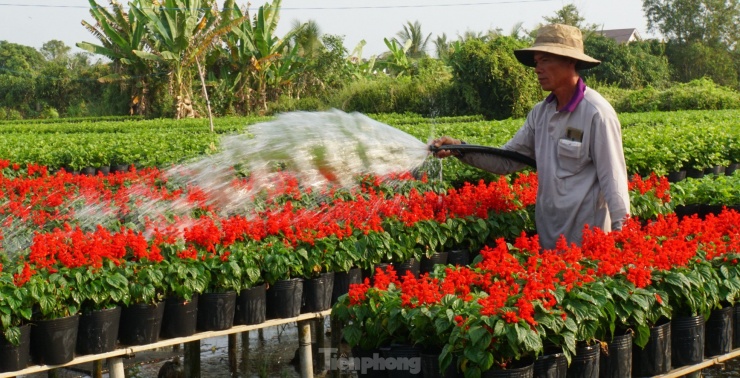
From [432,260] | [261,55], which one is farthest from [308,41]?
[432,260]

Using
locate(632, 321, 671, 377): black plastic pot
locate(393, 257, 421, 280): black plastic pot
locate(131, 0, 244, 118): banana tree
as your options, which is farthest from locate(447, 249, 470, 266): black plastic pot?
locate(131, 0, 244, 118): banana tree

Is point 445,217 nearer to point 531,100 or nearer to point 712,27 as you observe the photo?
point 531,100

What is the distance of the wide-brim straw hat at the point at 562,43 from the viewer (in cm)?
474

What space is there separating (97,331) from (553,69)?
Answer: 9.21 feet

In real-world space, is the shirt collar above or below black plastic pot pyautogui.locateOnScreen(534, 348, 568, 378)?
above

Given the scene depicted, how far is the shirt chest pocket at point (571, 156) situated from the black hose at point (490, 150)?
1.14ft

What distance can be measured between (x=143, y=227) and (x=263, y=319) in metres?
1.21

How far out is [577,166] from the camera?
4.88 m

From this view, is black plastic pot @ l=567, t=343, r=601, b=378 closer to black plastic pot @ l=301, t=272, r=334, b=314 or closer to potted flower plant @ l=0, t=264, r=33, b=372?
black plastic pot @ l=301, t=272, r=334, b=314

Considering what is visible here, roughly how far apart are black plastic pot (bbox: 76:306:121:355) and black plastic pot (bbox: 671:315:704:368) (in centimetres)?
291

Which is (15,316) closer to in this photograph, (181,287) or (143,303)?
(143,303)

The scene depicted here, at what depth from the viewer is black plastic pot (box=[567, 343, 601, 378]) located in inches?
151

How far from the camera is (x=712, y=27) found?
51.8 meters

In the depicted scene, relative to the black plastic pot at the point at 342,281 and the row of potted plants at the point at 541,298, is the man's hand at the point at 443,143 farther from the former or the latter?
the black plastic pot at the point at 342,281
